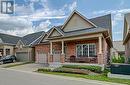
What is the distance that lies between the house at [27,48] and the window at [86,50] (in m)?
14.9

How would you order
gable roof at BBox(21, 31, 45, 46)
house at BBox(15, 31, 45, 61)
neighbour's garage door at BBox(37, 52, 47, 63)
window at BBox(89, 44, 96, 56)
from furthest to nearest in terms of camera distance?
gable roof at BBox(21, 31, 45, 46)
house at BBox(15, 31, 45, 61)
neighbour's garage door at BBox(37, 52, 47, 63)
window at BBox(89, 44, 96, 56)

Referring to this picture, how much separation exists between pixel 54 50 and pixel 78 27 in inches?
226

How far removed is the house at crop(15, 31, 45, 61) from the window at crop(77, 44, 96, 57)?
14912mm

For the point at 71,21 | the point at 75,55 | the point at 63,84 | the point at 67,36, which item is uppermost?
the point at 71,21

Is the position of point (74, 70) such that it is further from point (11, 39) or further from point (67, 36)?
point (11, 39)

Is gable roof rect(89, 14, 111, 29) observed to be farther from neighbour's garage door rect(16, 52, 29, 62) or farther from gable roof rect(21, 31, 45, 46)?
neighbour's garage door rect(16, 52, 29, 62)

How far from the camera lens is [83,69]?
19.5 meters

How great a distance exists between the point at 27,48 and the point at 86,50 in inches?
704

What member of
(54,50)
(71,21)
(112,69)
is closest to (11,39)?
(54,50)

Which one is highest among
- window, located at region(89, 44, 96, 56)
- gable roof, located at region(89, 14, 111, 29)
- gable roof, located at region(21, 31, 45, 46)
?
gable roof, located at region(89, 14, 111, 29)

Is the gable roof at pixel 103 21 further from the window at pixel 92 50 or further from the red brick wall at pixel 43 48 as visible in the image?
the red brick wall at pixel 43 48

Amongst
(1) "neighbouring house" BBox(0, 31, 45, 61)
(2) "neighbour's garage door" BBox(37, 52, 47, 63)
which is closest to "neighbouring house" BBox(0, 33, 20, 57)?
(1) "neighbouring house" BBox(0, 31, 45, 61)

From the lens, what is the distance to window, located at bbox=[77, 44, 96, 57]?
80.6 feet

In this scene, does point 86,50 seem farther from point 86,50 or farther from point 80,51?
point 80,51
